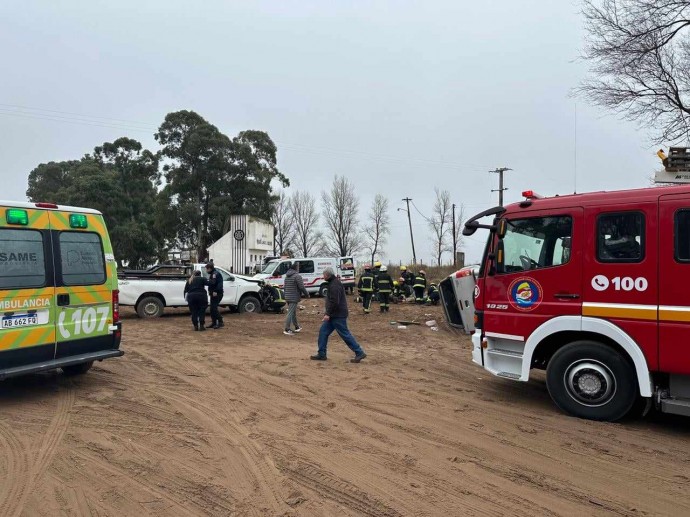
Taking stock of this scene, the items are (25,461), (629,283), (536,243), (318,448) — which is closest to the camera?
(25,461)

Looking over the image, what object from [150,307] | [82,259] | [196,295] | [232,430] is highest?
[82,259]

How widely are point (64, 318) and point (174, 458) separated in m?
3.04

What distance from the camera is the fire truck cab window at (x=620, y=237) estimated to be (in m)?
5.25

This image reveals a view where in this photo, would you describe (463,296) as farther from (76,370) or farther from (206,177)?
(206,177)

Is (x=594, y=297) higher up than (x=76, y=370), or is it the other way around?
(x=594, y=297)

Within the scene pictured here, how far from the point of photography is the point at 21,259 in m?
5.87

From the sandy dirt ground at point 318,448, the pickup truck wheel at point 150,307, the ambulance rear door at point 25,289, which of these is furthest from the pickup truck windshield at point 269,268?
the ambulance rear door at point 25,289

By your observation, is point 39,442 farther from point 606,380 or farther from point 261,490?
point 606,380

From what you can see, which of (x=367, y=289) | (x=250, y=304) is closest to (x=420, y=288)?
(x=367, y=289)

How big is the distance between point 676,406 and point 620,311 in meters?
1.06

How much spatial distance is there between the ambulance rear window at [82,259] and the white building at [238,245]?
28.2 metres

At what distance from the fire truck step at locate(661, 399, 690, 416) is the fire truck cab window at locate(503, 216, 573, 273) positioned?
1763 mm

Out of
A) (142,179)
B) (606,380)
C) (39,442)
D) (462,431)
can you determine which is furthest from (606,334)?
(142,179)

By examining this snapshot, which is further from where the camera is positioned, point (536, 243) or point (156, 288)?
point (156, 288)
